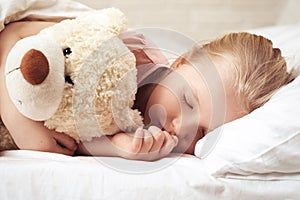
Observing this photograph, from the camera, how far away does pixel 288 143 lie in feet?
2.43

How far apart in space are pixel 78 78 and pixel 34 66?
0.31 ft

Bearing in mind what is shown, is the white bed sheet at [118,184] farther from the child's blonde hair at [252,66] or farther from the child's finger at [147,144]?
the child's blonde hair at [252,66]

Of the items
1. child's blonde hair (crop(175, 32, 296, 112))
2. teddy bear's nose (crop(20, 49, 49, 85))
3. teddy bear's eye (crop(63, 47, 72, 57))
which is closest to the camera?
teddy bear's nose (crop(20, 49, 49, 85))

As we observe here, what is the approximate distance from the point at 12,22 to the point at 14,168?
36cm

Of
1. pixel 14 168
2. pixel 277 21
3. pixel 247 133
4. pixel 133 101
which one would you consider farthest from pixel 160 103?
pixel 277 21

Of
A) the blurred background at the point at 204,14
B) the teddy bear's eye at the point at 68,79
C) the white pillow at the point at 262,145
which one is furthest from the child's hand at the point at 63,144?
the blurred background at the point at 204,14

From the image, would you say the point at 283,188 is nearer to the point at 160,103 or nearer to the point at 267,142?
the point at 267,142

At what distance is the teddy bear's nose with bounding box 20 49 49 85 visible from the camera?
69cm

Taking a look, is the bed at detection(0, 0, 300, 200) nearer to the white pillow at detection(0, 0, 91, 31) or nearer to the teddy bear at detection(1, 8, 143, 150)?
the teddy bear at detection(1, 8, 143, 150)

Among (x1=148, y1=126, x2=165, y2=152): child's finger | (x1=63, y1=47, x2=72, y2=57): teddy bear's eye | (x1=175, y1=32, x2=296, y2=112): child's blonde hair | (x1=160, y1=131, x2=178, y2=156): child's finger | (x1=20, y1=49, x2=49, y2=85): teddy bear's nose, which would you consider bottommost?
(x1=160, y1=131, x2=178, y2=156): child's finger

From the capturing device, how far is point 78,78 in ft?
2.53

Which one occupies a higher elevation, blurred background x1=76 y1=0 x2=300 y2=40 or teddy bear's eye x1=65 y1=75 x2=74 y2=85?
teddy bear's eye x1=65 y1=75 x2=74 y2=85

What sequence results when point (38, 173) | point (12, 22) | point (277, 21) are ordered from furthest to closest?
point (277, 21) < point (12, 22) < point (38, 173)

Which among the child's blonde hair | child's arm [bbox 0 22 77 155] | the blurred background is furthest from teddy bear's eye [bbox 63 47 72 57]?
the blurred background
